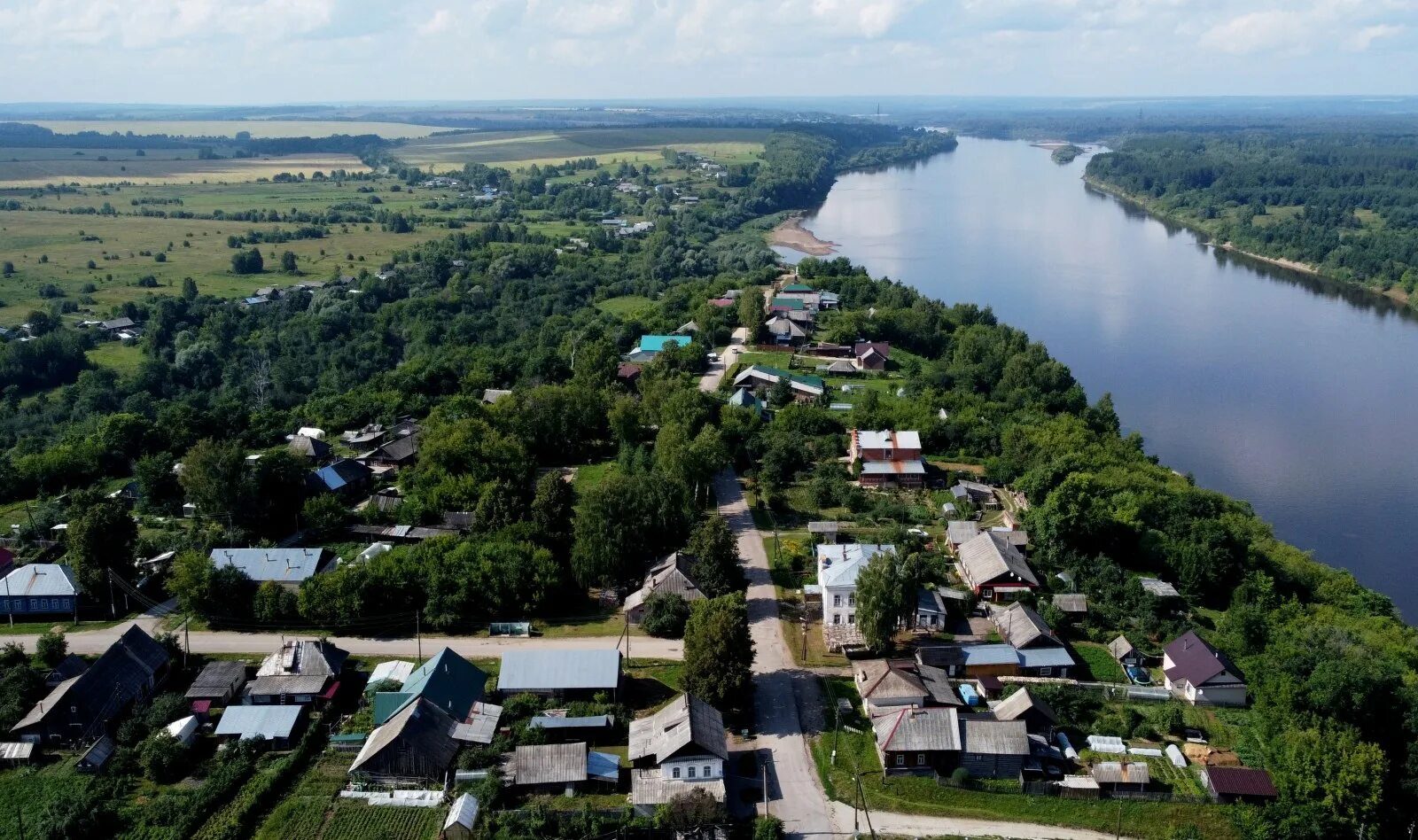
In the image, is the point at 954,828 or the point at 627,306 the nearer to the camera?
the point at 954,828

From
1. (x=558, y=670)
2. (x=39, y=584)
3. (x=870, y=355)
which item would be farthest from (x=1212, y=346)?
(x=39, y=584)

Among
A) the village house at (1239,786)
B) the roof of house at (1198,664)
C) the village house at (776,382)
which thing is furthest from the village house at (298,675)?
the village house at (776,382)

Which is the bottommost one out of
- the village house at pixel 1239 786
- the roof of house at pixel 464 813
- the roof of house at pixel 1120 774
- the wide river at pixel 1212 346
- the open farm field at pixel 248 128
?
the wide river at pixel 1212 346

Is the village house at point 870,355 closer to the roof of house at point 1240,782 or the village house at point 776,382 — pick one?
the village house at point 776,382

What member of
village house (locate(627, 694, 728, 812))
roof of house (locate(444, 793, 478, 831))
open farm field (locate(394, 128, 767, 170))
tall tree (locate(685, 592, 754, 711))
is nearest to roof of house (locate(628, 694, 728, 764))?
village house (locate(627, 694, 728, 812))

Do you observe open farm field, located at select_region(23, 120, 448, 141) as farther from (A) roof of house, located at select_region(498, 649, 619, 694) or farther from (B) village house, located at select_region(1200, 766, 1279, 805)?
(B) village house, located at select_region(1200, 766, 1279, 805)

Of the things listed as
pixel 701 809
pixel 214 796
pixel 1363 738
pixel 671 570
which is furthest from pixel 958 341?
pixel 214 796

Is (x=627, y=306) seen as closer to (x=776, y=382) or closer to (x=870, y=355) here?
(x=870, y=355)
